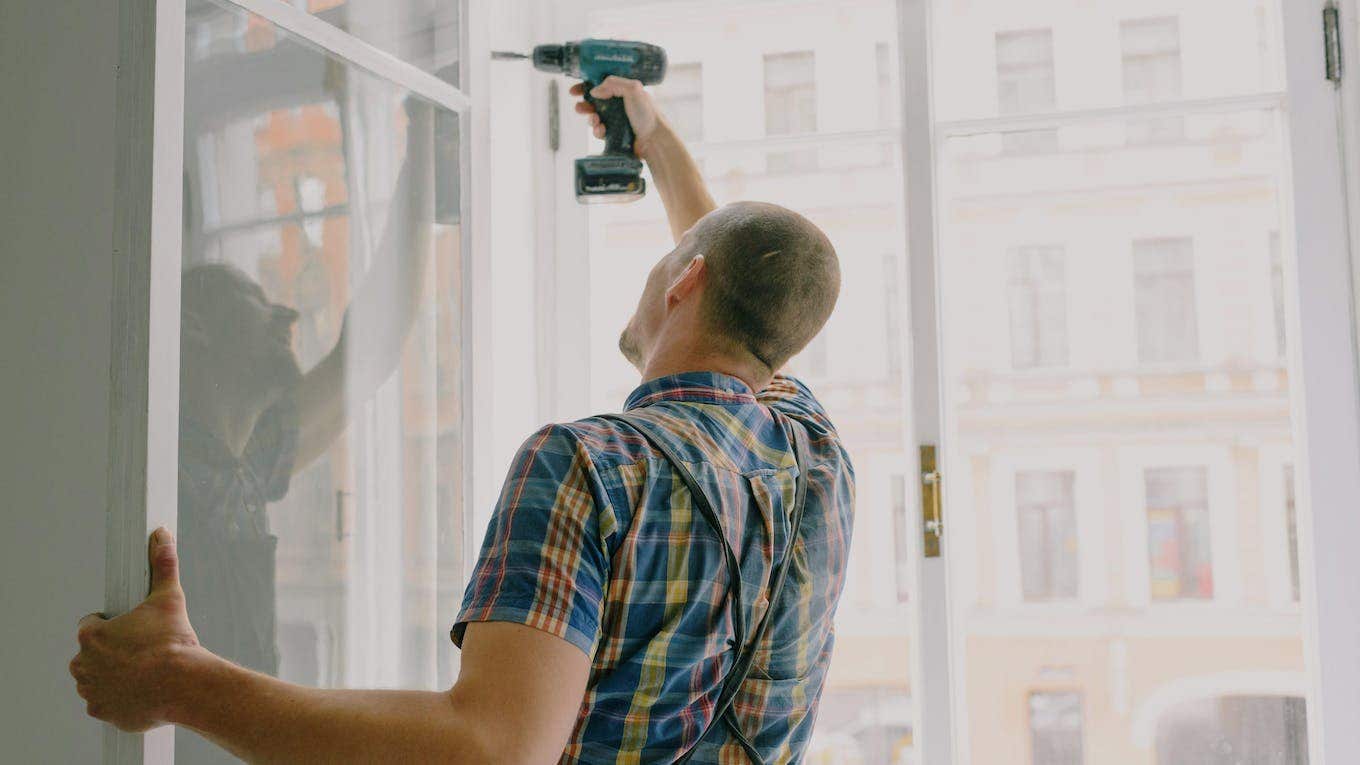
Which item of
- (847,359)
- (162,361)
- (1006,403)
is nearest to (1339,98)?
(1006,403)

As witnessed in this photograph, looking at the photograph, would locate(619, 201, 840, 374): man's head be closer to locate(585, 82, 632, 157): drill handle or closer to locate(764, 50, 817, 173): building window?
locate(585, 82, 632, 157): drill handle

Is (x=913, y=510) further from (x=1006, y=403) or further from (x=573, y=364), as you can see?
(x=573, y=364)

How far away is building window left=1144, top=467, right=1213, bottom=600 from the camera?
95.0 inches

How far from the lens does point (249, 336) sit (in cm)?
128

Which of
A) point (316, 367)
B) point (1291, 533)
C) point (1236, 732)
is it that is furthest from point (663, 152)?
point (1236, 732)

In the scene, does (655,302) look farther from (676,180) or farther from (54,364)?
(54,364)

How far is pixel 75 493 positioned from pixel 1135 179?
179cm

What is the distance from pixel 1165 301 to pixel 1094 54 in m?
0.49

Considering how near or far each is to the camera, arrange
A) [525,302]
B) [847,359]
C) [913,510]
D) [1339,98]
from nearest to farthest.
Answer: [1339,98], [913,510], [525,302], [847,359]

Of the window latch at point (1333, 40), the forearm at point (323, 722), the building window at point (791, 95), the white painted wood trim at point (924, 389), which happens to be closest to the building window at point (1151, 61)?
the window latch at point (1333, 40)

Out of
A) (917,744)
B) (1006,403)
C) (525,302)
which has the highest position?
(525,302)

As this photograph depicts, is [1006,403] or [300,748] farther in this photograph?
[1006,403]

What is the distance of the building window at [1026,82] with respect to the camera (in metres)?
2.05

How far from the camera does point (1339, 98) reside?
6.08 feet
